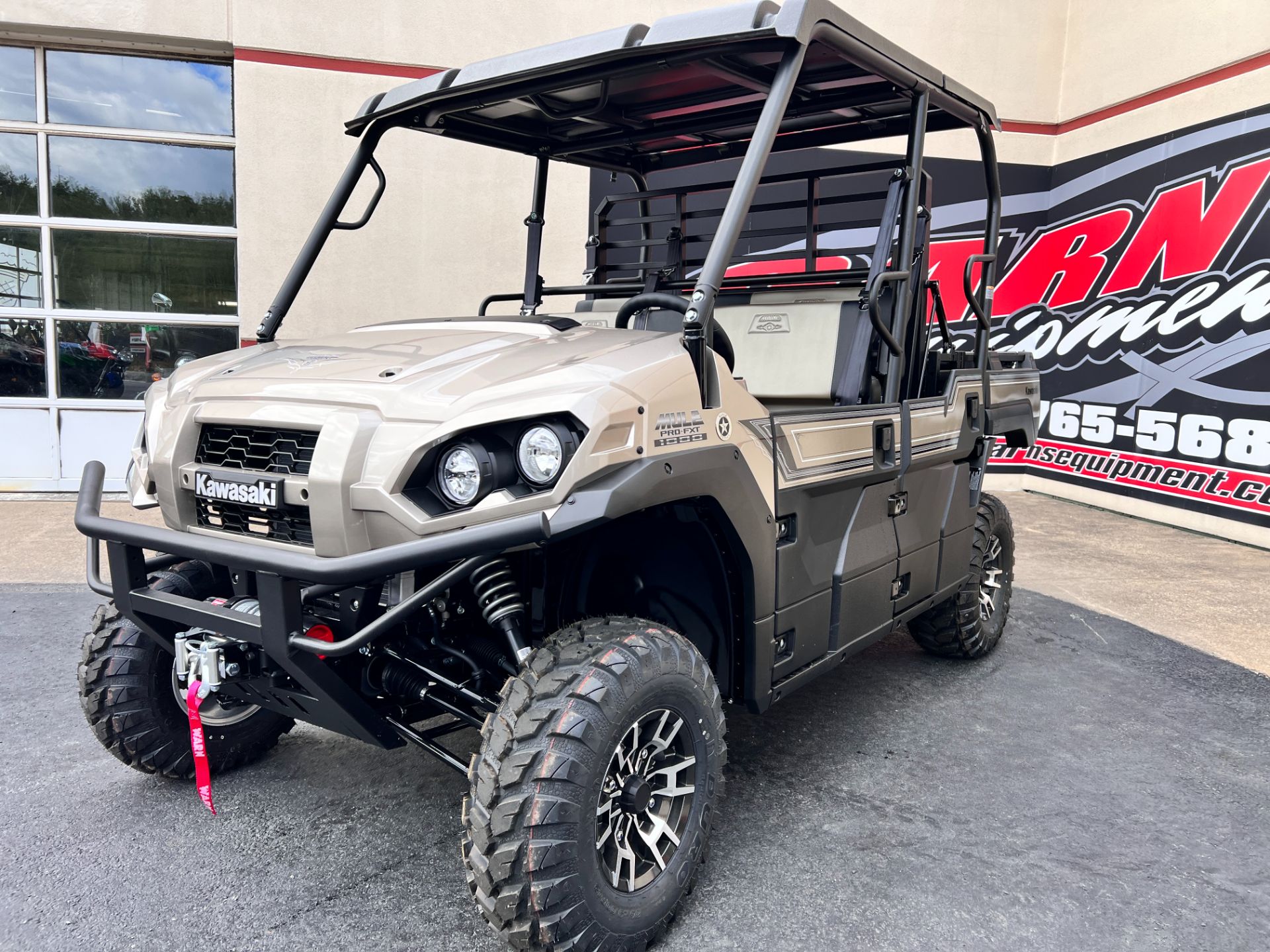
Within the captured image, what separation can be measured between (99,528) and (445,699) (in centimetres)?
97

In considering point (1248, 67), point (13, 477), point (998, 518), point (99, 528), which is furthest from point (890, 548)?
point (13, 477)

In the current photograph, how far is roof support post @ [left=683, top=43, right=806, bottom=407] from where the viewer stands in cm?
226

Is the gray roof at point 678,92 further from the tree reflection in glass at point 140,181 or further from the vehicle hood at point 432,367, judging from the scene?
the tree reflection in glass at point 140,181

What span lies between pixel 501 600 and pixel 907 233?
2.02 m

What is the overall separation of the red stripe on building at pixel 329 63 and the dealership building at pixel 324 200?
0.7 inches

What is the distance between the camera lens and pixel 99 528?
2266 mm

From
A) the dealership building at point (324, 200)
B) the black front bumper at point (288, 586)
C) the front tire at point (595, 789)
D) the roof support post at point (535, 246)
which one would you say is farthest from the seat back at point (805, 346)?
the dealership building at point (324, 200)

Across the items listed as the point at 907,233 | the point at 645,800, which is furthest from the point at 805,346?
the point at 645,800

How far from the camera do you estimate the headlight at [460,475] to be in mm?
1957

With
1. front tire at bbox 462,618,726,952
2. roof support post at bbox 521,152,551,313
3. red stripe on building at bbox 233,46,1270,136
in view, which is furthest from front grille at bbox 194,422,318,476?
red stripe on building at bbox 233,46,1270,136

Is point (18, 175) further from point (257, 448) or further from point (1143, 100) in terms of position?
point (1143, 100)

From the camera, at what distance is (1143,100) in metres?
8.41

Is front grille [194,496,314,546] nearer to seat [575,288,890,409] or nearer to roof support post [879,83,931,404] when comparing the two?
seat [575,288,890,409]

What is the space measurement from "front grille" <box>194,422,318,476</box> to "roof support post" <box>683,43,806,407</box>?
0.94m
